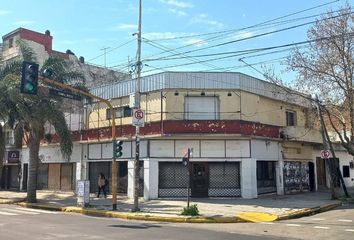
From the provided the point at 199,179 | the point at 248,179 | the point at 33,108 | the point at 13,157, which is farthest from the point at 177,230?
the point at 13,157

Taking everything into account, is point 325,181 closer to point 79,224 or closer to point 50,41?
point 79,224

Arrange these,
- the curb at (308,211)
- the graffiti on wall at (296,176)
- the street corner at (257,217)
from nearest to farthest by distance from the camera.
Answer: the street corner at (257,217), the curb at (308,211), the graffiti on wall at (296,176)

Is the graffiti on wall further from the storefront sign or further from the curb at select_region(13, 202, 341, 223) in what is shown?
the storefront sign

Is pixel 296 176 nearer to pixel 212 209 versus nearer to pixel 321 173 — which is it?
pixel 321 173

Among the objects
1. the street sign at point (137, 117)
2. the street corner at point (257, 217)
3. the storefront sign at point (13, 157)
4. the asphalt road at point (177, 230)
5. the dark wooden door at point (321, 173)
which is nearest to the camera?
the asphalt road at point (177, 230)

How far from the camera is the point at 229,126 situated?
27.6m

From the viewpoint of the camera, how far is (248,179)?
92.1ft

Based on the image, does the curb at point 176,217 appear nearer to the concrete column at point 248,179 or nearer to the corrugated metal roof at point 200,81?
the concrete column at point 248,179

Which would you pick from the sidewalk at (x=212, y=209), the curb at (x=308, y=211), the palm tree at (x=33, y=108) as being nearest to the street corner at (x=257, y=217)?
the sidewalk at (x=212, y=209)

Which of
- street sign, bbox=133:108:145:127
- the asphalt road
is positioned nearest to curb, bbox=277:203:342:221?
the asphalt road

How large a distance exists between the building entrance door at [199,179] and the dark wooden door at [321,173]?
45.8ft

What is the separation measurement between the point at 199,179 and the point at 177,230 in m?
13.4

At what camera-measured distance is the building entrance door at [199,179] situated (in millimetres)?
28469

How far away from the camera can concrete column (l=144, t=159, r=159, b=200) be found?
27922 millimetres
